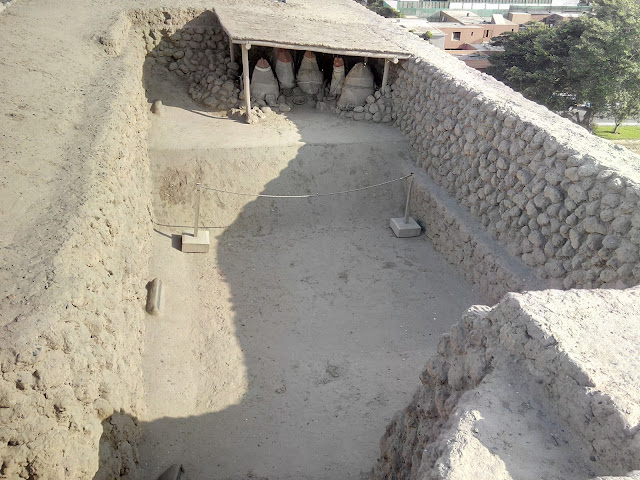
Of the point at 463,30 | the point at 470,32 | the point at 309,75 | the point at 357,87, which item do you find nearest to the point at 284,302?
the point at 357,87

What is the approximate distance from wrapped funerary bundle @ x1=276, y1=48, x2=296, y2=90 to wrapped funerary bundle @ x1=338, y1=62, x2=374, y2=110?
1.21m

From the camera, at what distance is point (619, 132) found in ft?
73.3

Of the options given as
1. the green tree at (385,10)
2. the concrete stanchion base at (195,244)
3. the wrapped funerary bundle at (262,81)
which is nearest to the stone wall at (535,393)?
→ the concrete stanchion base at (195,244)

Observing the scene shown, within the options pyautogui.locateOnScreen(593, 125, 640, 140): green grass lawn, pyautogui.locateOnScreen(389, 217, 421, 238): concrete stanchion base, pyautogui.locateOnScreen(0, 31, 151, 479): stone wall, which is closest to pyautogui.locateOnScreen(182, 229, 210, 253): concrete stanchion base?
pyautogui.locateOnScreen(0, 31, 151, 479): stone wall

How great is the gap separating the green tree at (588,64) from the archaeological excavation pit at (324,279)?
990cm

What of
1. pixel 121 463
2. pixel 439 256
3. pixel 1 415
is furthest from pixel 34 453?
pixel 439 256

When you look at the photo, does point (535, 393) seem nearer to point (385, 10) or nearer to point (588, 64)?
point (588, 64)

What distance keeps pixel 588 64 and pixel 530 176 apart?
1478 cm

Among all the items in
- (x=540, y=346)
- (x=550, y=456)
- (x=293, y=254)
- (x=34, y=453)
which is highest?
(x=540, y=346)

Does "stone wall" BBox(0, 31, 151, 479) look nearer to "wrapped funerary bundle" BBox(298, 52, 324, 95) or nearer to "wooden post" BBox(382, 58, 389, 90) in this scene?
"wrapped funerary bundle" BBox(298, 52, 324, 95)

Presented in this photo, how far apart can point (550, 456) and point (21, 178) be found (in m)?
4.87

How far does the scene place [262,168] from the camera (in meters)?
9.30

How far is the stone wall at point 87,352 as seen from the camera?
3.40 metres

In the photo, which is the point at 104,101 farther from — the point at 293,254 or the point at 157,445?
the point at 157,445
